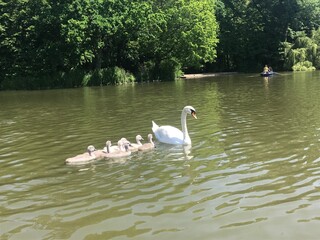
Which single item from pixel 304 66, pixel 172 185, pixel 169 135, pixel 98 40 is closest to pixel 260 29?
pixel 304 66

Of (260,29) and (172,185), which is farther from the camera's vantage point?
(260,29)

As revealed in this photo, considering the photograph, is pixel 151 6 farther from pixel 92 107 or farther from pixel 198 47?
pixel 92 107

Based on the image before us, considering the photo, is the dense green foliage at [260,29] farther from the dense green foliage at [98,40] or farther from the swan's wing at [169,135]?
the swan's wing at [169,135]

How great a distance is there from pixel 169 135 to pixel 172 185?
13.1 feet

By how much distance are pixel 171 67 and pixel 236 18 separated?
85.0 ft

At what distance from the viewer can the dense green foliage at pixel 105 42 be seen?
46.2 meters

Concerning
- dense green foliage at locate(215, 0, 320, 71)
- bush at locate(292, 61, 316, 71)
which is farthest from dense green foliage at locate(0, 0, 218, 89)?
dense green foliage at locate(215, 0, 320, 71)

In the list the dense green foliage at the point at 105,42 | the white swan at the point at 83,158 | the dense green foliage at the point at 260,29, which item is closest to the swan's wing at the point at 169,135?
the white swan at the point at 83,158

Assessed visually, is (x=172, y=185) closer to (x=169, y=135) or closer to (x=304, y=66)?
(x=169, y=135)

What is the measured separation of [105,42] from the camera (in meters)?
51.9

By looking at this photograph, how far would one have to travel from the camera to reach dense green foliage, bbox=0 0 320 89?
152ft

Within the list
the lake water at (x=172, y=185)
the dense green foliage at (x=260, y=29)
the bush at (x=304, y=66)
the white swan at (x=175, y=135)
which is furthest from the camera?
the dense green foliage at (x=260, y=29)

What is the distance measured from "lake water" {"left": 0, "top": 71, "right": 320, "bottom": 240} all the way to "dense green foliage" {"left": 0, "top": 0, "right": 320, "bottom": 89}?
3299 centimetres

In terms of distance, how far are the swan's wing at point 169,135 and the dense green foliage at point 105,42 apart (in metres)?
34.4
